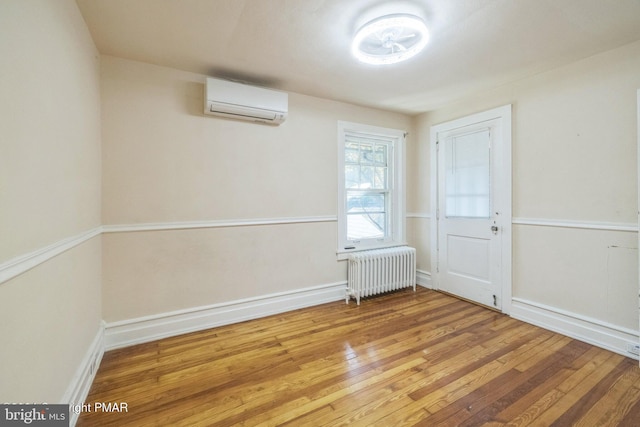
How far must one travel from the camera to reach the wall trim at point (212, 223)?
2334mm

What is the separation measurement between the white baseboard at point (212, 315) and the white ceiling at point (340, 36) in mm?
2277

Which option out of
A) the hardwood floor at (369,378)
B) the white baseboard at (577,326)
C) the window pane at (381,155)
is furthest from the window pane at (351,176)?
the white baseboard at (577,326)

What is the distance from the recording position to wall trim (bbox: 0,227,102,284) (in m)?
0.92

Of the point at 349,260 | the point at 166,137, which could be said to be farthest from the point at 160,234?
the point at 349,260

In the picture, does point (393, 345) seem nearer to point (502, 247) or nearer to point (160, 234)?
point (502, 247)

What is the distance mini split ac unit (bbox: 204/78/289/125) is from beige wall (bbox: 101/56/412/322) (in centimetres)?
13

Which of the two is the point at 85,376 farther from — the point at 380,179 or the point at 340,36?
the point at 380,179

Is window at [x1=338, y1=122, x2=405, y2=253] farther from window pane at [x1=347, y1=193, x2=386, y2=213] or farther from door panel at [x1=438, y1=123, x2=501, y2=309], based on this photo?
door panel at [x1=438, y1=123, x2=501, y2=309]

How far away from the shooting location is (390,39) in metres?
2.00

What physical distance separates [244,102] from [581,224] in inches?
128

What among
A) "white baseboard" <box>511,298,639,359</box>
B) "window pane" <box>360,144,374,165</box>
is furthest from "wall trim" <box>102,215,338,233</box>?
"white baseboard" <box>511,298,639,359</box>

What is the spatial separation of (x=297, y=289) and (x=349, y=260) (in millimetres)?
752

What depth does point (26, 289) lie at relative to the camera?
3.50 ft

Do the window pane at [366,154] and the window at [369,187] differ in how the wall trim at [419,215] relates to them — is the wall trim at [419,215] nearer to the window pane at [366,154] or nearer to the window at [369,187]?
the window at [369,187]
